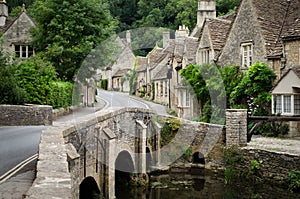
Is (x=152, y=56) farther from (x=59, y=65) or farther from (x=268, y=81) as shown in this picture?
(x=268, y=81)

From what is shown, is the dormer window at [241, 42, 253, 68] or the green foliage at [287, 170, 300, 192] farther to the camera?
the dormer window at [241, 42, 253, 68]

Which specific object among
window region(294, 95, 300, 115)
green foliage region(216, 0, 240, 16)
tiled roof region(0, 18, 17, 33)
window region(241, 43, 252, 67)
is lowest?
window region(294, 95, 300, 115)

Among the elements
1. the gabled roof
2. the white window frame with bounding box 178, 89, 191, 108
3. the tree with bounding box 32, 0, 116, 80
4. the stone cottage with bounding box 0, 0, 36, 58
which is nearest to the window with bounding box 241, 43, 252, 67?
the gabled roof

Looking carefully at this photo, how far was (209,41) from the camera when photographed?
2928 cm

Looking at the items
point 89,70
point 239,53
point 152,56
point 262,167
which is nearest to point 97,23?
point 89,70

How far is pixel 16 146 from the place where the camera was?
1409 centimetres

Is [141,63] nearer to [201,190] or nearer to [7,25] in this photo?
[7,25]

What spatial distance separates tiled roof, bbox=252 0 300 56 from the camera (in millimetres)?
23859

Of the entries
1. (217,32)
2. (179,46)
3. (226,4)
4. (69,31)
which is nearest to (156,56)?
(179,46)

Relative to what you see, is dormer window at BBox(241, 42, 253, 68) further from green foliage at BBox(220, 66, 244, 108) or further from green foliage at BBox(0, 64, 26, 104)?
green foliage at BBox(0, 64, 26, 104)

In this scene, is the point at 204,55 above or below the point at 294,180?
above

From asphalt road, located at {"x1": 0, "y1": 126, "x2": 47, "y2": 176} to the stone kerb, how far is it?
3053 mm

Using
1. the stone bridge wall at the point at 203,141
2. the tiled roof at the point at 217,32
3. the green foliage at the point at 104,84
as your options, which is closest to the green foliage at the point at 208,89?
the tiled roof at the point at 217,32

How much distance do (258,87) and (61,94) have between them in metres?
13.0
